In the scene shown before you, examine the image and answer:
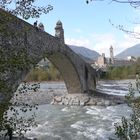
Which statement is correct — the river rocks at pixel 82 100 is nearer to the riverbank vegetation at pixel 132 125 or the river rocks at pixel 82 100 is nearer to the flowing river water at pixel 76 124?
the flowing river water at pixel 76 124

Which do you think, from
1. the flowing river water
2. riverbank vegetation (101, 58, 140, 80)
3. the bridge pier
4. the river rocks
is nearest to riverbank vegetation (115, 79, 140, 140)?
the bridge pier

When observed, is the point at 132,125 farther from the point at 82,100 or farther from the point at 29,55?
the point at 82,100

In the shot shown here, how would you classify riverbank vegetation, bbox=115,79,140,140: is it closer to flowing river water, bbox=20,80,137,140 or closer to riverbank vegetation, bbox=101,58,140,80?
flowing river water, bbox=20,80,137,140

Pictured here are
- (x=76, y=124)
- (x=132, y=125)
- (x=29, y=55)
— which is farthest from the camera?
(x=76, y=124)

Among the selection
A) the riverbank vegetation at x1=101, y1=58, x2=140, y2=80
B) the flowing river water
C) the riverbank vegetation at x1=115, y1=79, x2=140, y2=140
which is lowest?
the flowing river water

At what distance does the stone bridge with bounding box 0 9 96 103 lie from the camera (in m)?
7.48

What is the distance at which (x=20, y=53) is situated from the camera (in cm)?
766

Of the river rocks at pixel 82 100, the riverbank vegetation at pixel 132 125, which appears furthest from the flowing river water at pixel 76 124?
the riverbank vegetation at pixel 132 125

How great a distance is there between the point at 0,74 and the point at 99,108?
2681 cm

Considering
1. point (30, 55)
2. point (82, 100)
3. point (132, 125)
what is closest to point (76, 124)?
point (30, 55)

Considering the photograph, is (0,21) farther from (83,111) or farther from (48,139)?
(83,111)

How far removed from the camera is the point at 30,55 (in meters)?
15.1

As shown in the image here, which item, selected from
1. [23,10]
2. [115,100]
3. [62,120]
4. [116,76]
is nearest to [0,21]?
[23,10]

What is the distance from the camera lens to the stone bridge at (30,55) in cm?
748
